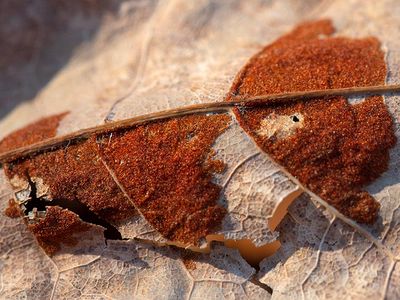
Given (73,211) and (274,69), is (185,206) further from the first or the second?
(274,69)

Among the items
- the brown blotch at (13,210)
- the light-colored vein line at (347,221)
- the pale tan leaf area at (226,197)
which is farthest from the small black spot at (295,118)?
the brown blotch at (13,210)

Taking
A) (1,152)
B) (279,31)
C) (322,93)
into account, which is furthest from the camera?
(279,31)

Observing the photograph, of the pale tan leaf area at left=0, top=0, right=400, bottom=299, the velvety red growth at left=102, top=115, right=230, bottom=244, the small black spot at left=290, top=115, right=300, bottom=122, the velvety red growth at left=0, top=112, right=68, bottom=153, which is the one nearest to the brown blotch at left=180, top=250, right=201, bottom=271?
the pale tan leaf area at left=0, top=0, right=400, bottom=299

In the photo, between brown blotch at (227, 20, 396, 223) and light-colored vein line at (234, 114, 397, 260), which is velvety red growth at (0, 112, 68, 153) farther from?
light-colored vein line at (234, 114, 397, 260)

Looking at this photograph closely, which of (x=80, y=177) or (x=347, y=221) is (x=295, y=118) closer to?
(x=347, y=221)

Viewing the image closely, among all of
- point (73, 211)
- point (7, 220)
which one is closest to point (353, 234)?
point (73, 211)

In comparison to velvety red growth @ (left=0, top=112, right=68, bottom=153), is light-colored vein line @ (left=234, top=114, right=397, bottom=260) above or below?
below

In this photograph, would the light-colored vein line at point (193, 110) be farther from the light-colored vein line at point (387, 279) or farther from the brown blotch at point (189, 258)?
the light-colored vein line at point (387, 279)
